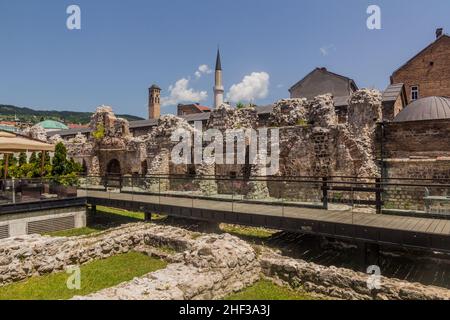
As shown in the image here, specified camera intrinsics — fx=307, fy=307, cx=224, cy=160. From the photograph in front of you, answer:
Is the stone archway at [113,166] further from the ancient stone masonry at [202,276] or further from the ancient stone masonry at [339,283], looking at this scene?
the ancient stone masonry at [339,283]

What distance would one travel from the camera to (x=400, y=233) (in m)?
7.62

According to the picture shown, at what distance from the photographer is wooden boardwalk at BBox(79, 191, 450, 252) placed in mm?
7500

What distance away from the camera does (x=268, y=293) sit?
742 centimetres

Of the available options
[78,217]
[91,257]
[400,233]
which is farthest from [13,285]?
[400,233]

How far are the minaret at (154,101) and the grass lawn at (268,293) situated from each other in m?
75.7

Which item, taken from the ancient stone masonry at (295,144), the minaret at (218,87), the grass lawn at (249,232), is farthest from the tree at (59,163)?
the minaret at (218,87)

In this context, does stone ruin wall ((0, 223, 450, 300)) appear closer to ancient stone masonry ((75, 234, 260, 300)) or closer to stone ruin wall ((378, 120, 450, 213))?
ancient stone masonry ((75, 234, 260, 300))

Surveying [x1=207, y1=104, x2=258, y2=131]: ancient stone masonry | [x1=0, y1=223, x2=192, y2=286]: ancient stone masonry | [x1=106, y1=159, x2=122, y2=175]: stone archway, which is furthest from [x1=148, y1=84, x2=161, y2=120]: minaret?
[x1=0, y1=223, x2=192, y2=286]: ancient stone masonry

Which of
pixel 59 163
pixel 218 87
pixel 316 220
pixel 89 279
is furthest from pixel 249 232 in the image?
pixel 218 87

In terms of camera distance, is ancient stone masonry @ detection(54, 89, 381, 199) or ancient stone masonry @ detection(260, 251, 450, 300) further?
ancient stone masonry @ detection(54, 89, 381, 199)

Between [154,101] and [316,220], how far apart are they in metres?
76.5

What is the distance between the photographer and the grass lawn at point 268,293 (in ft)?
23.6

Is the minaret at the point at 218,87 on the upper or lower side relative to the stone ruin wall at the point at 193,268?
upper

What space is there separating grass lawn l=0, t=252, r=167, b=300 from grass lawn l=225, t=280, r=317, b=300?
310cm
